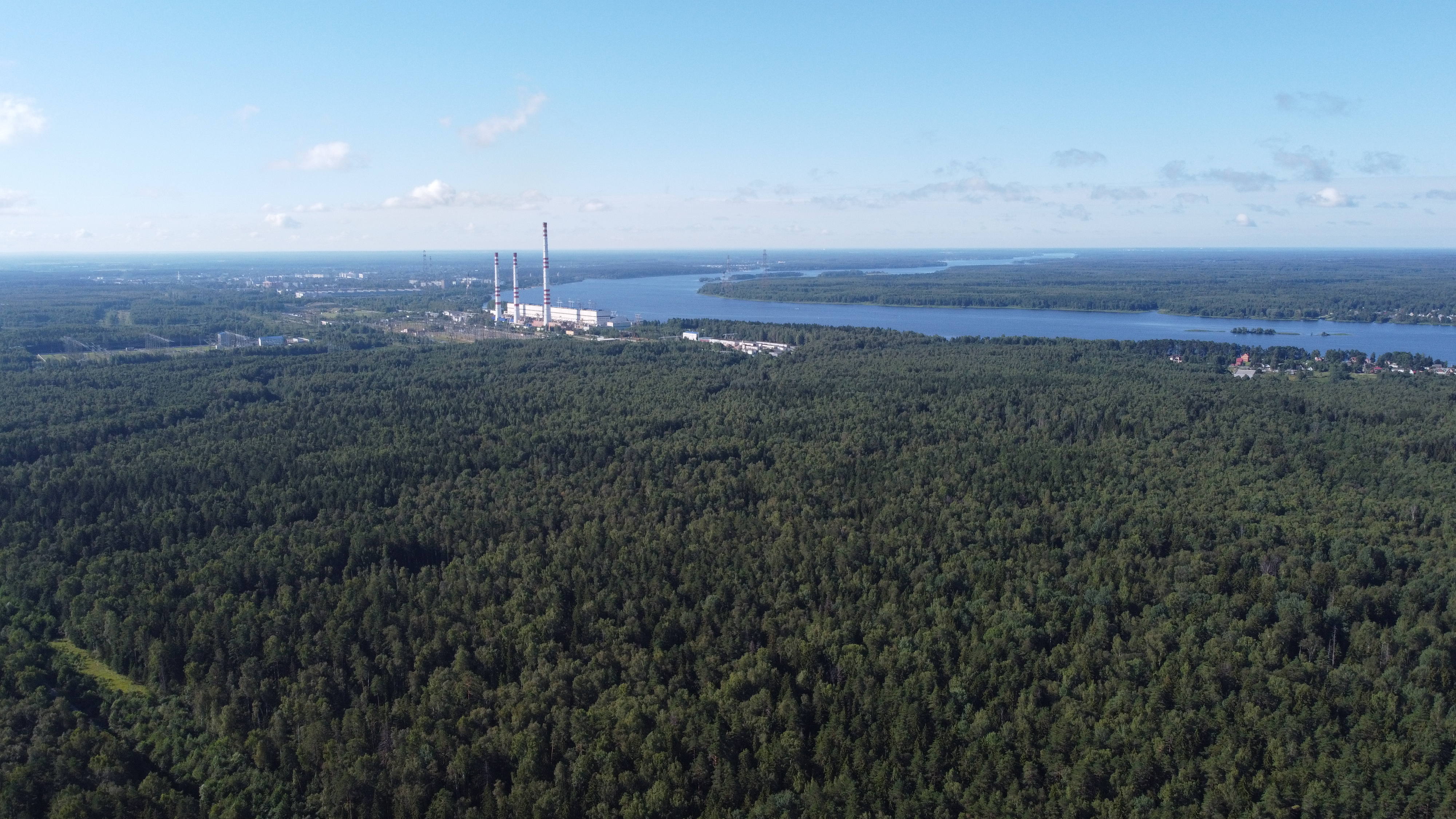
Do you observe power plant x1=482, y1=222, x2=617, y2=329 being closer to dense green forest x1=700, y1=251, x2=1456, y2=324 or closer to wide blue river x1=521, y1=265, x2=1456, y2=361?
wide blue river x1=521, y1=265, x2=1456, y2=361

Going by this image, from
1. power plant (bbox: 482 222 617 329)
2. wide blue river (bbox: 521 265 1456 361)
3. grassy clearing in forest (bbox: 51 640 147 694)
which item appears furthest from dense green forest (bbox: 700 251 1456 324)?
grassy clearing in forest (bbox: 51 640 147 694)

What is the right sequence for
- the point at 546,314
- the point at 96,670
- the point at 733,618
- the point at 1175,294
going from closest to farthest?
the point at 96,670
the point at 733,618
the point at 546,314
the point at 1175,294

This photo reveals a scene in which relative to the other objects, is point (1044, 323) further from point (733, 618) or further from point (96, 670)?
point (96, 670)

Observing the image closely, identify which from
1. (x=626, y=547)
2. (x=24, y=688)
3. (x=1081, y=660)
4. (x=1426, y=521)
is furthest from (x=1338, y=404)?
(x=24, y=688)

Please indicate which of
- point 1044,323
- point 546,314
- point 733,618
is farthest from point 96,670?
point 1044,323

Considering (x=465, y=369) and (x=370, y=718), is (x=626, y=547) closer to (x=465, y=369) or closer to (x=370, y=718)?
(x=370, y=718)

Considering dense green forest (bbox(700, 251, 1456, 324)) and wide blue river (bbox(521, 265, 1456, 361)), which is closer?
wide blue river (bbox(521, 265, 1456, 361))
